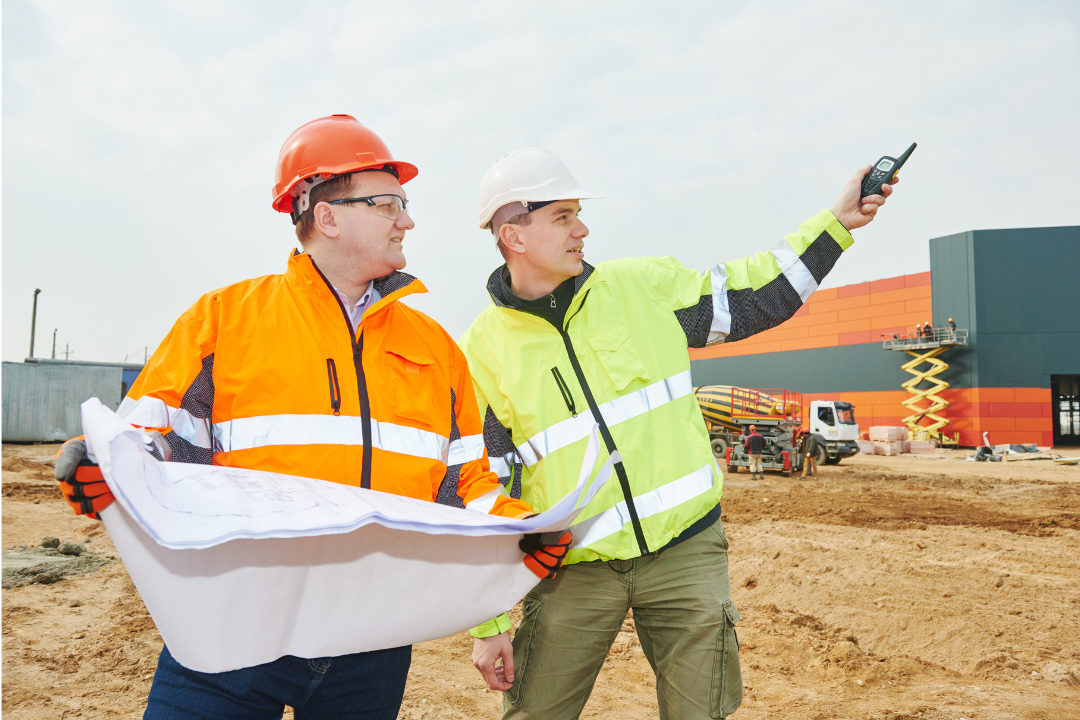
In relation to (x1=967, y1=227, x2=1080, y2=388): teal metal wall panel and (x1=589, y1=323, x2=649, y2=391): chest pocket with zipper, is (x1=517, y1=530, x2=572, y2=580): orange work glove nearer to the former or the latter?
(x1=589, y1=323, x2=649, y2=391): chest pocket with zipper

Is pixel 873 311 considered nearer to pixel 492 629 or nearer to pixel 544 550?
pixel 492 629

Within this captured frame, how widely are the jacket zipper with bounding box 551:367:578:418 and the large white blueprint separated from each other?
0.65 meters

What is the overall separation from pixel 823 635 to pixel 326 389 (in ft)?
17.0

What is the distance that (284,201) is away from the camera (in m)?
2.14

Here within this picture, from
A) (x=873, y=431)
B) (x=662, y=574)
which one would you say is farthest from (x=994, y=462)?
(x=662, y=574)

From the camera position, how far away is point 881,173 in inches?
97.6

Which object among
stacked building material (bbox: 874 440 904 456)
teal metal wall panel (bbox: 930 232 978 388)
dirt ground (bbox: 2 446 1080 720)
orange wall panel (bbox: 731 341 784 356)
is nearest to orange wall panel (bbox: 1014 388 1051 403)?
teal metal wall panel (bbox: 930 232 978 388)

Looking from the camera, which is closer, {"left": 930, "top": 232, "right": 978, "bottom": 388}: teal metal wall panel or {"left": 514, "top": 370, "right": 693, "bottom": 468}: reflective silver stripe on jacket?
{"left": 514, "top": 370, "right": 693, "bottom": 468}: reflective silver stripe on jacket

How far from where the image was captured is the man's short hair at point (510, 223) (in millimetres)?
2592

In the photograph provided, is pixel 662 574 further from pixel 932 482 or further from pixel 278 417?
pixel 932 482

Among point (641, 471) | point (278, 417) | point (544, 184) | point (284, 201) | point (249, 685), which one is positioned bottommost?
point (249, 685)

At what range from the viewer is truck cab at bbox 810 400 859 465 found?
21.3m

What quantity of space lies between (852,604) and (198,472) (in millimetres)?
6212

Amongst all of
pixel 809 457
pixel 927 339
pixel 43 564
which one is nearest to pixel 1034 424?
pixel 927 339
